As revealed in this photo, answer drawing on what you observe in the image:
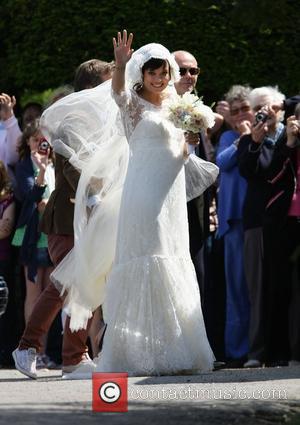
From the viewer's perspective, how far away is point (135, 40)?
A: 54.3 feet

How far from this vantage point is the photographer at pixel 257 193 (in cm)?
1236

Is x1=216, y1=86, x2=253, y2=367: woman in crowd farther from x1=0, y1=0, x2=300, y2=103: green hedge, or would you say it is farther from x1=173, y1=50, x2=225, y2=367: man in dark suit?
x1=0, y1=0, x2=300, y2=103: green hedge

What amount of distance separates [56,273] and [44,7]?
6.64 metres

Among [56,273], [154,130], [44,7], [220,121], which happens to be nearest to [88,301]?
[56,273]

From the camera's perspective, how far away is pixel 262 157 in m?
12.4

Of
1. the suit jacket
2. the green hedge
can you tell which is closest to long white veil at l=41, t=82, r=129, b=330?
the suit jacket

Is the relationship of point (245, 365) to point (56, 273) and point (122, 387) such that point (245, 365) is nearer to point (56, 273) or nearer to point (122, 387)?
point (56, 273)

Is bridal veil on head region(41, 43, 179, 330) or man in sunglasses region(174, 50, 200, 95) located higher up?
man in sunglasses region(174, 50, 200, 95)

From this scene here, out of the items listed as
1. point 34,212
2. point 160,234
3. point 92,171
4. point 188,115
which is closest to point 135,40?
point 34,212

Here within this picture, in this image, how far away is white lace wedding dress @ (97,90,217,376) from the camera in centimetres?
1050

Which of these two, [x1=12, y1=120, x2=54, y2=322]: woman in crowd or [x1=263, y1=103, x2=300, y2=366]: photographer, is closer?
[x1=263, y1=103, x2=300, y2=366]: photographer

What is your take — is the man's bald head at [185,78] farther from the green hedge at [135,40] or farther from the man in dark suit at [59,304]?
the green hedge at [135,40]

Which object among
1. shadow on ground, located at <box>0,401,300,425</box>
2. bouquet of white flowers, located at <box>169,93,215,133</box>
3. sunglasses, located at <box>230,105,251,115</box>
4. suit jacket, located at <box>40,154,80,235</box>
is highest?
bouquet of white flowers, located at <box>169,93,215,133</box>

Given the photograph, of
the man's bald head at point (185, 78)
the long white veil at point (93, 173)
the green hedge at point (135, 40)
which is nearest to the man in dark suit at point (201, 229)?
the man's bald head at point (185, 78)
